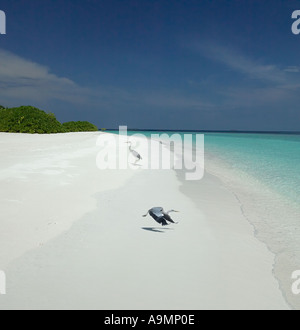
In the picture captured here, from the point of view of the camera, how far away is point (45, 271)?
2.69 meters

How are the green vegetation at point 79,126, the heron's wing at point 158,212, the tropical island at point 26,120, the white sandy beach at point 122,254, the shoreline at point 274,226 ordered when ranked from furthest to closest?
the green vegetation at point 79,126
the tropical island at point 26,120
the heron's wing at point 158,212
the shoreline at point 274,226
the white sandy beach at point 122,254

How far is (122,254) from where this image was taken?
10.5 ft

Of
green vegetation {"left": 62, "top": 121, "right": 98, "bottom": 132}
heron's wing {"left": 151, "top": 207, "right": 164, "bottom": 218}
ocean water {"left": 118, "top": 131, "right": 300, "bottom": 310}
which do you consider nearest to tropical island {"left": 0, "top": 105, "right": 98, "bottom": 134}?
green vegetation {"left": 62, "top": 121, "right": 98, "bottom": 132}

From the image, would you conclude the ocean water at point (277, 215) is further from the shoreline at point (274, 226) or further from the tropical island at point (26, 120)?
the tropical island at point (26, 120)

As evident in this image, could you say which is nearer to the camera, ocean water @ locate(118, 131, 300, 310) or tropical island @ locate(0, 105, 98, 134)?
ocean water @ locate(118, 131, 300, 310)

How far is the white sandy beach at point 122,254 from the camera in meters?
2.38

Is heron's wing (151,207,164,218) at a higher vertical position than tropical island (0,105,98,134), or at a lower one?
lower

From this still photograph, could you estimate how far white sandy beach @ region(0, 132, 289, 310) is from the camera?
93.9 inches

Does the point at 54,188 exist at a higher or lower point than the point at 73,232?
higher

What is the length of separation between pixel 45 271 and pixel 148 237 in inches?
61.6

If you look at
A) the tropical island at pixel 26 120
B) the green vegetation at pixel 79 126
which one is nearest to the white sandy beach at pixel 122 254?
the tropical island at pixel 26 120

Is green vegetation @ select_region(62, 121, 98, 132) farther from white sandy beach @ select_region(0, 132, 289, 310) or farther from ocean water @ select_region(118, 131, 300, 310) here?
white sandy beach @ select_region(0, 132, 289, 310)
